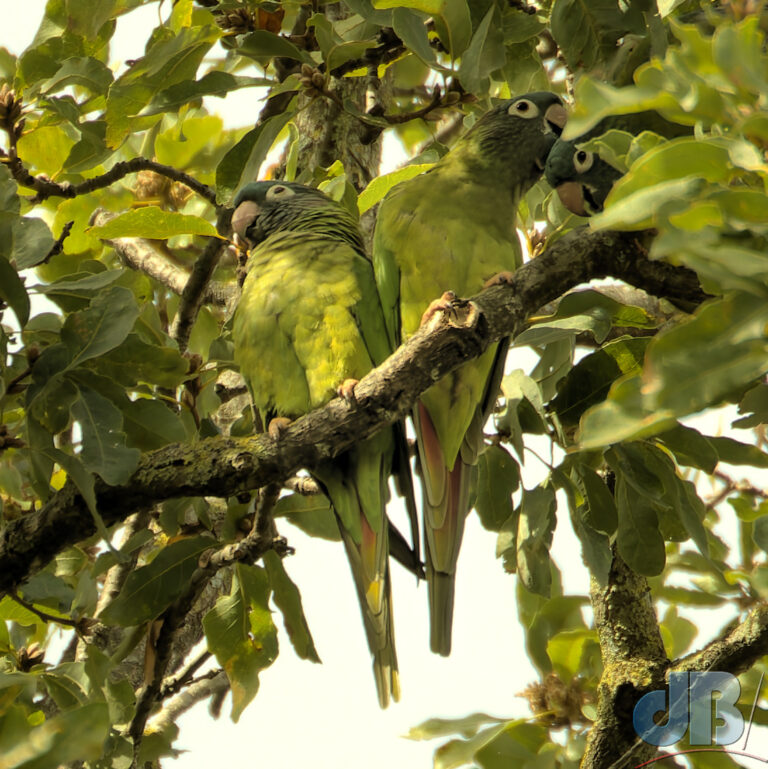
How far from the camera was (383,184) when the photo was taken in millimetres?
2736

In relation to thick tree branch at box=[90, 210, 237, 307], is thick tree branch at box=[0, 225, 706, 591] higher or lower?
lower

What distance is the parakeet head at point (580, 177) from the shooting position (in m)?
2.41

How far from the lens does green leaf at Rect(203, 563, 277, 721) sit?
238 cm

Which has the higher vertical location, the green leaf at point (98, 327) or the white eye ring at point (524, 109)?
the white eye ring at point (524, 109)

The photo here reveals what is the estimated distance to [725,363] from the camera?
1.12 m

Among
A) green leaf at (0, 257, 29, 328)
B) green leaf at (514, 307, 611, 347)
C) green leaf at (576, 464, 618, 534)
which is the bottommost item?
green leaf at (576, 464, 618, 534)

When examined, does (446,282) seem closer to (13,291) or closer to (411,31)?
(411,31)

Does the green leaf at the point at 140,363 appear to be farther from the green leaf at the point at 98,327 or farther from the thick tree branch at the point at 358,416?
the thick tree branch at the point at 358,416

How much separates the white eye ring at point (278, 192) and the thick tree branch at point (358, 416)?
1.30 meters

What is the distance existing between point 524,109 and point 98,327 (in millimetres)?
1598

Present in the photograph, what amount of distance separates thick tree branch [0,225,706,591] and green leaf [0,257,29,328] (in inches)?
15.0

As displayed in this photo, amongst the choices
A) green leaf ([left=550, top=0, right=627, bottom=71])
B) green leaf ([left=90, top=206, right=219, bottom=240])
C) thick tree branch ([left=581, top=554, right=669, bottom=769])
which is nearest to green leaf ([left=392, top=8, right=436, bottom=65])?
green leaf ([left=550, top=0, right=627, bottom=71])

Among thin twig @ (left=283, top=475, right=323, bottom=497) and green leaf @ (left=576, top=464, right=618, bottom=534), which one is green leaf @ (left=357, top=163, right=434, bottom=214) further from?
green leaf @ (left=576, top=464, right=618, bottom=534)

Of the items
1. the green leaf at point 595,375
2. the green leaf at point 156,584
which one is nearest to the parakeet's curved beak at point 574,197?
the green leaf at point 595,375
